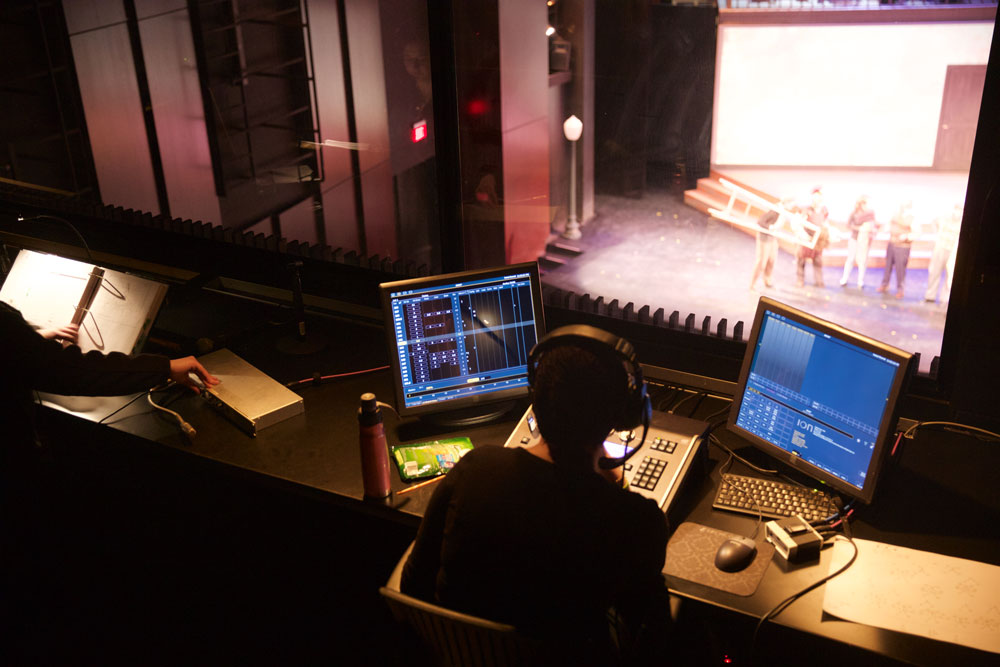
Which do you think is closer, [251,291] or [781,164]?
[251,291]

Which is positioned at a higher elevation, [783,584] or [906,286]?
[783,584]

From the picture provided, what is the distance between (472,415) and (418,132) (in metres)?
6.72

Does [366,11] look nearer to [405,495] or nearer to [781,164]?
[781,164]

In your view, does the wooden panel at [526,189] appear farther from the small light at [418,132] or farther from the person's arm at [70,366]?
the person's arm at [70,366]

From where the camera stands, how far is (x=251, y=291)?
2.88 meters

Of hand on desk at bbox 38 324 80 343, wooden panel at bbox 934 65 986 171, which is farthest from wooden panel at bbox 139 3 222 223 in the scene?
wooden panel at bbox 934 65 986 171

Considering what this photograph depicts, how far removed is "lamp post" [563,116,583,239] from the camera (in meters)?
7.10

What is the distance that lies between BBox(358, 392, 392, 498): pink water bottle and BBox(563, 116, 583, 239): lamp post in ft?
18.7

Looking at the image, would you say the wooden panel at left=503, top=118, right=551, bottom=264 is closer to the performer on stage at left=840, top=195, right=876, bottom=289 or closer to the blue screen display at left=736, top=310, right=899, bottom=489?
the performer on stage at left=840, top=195, right=876, bottom=289

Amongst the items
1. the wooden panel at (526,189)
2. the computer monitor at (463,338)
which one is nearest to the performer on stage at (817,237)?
the wooden panel at (526,189)

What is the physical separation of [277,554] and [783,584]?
154 cm

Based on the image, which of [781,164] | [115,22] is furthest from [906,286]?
[115,22]

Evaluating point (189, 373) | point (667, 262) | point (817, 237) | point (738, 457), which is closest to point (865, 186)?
point (817, 237)

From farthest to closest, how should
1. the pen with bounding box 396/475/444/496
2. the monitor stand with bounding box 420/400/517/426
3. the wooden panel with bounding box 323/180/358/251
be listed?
1. the wooden panel with bounding box 323/180/358/251
2. the monitor stand with bounding box 420/400/517/426
3. the pen with bounding box 396/475/444/496
